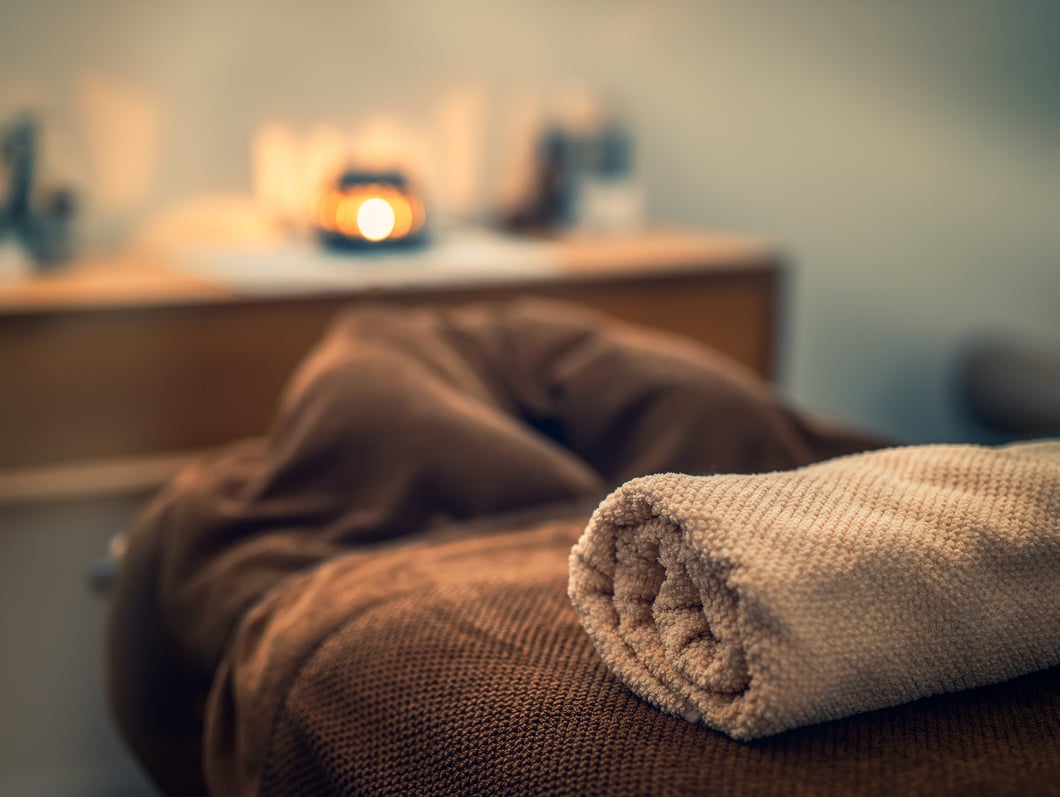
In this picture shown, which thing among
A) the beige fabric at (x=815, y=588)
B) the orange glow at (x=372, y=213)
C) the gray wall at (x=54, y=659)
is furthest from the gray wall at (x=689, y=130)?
the beige fabric at (x=815, y=588)

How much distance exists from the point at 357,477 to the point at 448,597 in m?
0.25

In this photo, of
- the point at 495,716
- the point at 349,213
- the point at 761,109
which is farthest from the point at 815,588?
the point at 761,109

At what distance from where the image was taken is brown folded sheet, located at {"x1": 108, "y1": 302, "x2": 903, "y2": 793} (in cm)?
92

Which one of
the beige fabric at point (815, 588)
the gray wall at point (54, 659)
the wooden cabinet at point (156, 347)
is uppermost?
the beige fabric at point (815, 588)

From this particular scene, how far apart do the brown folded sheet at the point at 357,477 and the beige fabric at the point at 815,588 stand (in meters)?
0.22

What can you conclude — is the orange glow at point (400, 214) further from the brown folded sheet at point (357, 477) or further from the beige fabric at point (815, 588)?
the beige fabric at point (815, 588)

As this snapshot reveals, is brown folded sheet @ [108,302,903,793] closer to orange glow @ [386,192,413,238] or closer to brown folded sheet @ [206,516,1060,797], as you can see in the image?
brown folded sheet @ [206,516,1060,797]

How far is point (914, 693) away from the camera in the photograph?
0.57 metres

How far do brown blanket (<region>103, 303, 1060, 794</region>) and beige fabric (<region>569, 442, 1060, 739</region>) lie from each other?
0.02 metres

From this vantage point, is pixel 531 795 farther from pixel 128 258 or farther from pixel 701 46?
pixel 701 46

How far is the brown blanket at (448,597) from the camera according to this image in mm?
561

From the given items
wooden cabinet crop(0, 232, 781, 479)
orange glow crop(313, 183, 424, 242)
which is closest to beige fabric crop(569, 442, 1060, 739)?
wooden cabinet crop(0, 232, 781, 479)

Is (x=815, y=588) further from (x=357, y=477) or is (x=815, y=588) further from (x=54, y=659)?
(x=54, y=659)

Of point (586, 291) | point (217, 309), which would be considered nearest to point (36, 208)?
point (217, 309)
